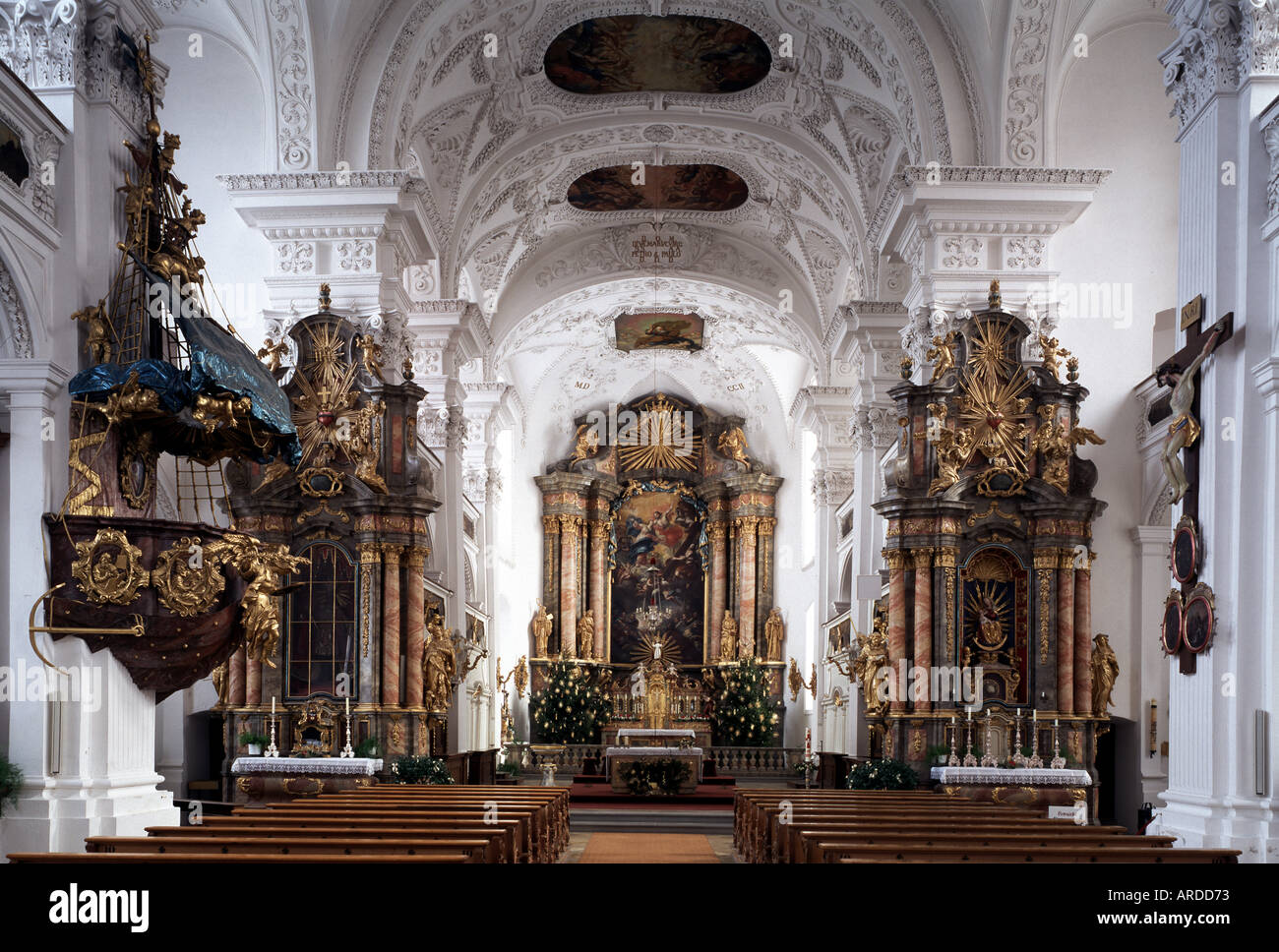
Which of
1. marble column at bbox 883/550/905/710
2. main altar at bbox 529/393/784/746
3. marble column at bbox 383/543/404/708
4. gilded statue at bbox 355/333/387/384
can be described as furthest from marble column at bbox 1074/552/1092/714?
main altar at bbox 529/393/784/746

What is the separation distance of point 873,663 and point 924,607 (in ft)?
3.66

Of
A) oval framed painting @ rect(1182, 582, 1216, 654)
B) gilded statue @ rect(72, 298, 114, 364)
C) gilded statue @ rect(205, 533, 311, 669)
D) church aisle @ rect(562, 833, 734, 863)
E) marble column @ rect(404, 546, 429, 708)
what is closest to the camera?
gilded statue @ rect(205, 533, 311, 669)

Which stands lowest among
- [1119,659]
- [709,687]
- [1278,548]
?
[709,687]

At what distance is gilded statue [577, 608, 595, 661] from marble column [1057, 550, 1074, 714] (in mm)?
17291

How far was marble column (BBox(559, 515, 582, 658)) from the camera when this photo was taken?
3319 cm

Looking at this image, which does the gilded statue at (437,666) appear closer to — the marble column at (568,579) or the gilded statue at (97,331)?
the gilded statue at (97,331)

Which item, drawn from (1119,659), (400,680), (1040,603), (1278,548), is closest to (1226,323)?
(1278,548)

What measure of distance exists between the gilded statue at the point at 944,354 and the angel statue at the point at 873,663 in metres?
3.58

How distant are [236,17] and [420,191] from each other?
392 cm

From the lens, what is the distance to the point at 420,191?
20.3 meters

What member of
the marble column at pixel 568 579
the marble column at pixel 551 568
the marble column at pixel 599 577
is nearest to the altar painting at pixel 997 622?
the marble column at pixel 568 579

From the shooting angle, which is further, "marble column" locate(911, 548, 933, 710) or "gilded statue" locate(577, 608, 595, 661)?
"gilded statue" locate(577, 608, 595, 661)

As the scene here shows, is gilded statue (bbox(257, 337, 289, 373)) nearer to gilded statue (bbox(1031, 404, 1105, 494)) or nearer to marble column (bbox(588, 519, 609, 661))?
gilded statue (bbox(1031, 404, 1105, 494))
